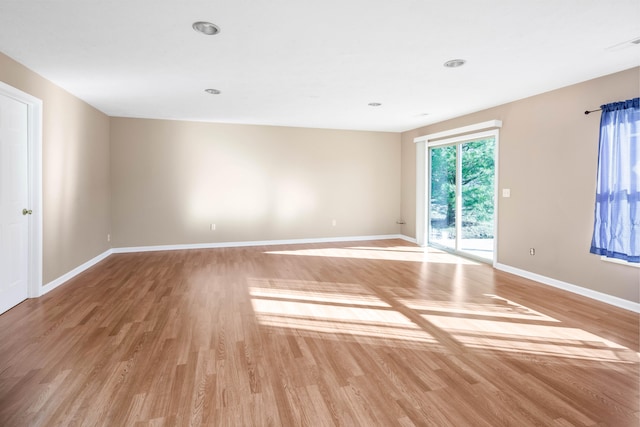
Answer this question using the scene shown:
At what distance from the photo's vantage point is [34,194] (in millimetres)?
3707

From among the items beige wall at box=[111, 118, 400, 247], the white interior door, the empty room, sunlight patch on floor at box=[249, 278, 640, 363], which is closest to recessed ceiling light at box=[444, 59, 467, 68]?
the empty room

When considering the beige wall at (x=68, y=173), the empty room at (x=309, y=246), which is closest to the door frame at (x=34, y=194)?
the empty room at (x=309, y=246)

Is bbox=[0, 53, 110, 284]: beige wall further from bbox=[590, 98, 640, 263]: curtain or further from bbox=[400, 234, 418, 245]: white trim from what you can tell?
bbox=[590, 98, 640, 263]: curtain

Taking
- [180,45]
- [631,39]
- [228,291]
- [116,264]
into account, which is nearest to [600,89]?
[631,39]

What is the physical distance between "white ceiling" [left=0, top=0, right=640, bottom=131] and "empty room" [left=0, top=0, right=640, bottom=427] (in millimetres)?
29

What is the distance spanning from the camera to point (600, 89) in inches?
148

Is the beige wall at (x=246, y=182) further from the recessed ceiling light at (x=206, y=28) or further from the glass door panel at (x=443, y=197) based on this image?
the recessed ceiling light at (x=206, y=28)

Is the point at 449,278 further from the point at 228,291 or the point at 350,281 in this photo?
the point at 228,291

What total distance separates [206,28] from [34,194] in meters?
2.79

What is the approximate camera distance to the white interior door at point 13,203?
10.7 ft

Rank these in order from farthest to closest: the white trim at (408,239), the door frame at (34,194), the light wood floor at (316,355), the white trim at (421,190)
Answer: the white trim at (408,239)
the white trim at (421,190)
the door frame at (34,194)
the light wood floor at (316,355)

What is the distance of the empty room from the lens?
6.90 feet

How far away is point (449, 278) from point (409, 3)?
3.49m

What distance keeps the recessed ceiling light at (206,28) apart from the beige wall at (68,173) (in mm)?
2043
